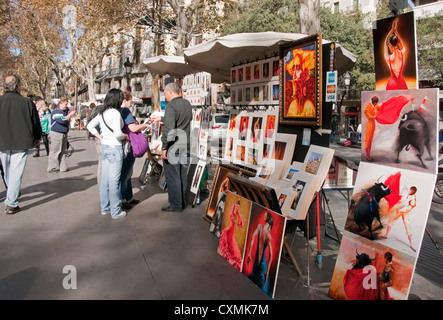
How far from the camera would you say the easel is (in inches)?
140

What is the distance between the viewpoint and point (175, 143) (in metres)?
6.00

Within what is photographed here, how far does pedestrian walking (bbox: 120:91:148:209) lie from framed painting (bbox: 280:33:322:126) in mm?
2337

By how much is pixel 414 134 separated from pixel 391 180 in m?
0.39

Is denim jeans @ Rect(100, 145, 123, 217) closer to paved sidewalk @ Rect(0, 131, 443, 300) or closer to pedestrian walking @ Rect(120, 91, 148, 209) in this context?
paved sidewalk @ Rect(0, 131, 443, 300)

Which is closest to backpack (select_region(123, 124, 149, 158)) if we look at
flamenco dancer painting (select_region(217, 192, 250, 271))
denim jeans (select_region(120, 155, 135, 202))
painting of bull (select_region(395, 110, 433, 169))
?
denim jeans (select_region(120, 155, 135, 202))

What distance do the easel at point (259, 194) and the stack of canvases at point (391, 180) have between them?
2.05ft

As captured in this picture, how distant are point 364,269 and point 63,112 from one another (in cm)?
891

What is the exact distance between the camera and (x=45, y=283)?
3.52 meters

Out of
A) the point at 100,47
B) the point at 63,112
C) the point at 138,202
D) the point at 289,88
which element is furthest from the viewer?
the point at 100,47

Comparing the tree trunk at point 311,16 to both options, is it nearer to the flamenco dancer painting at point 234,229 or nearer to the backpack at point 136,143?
the backpack at point 136,143

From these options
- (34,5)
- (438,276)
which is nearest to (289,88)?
(438,276)

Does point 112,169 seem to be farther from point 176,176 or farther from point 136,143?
point 176,176

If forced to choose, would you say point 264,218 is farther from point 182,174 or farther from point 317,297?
point 182,174
